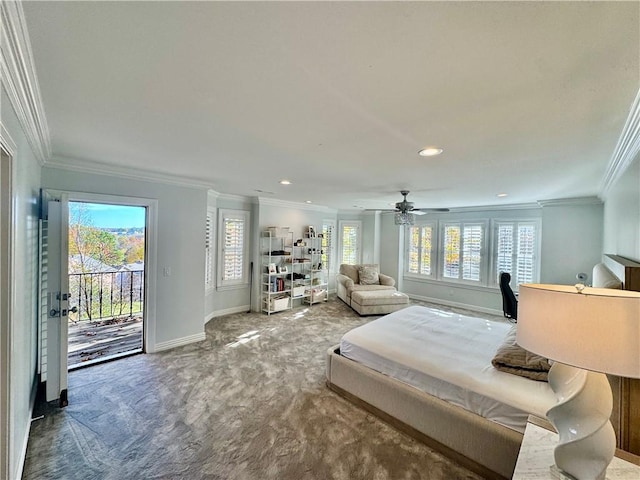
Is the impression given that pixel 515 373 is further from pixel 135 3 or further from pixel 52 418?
pixel 52 418

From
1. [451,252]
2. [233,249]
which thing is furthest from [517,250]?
[233,249]

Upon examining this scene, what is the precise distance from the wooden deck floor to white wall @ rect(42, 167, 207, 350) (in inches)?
24.3

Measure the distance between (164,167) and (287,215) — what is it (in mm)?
3174

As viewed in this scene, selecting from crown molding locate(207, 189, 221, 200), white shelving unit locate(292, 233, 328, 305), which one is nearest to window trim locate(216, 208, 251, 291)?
crown molding locate(207, 189, 221, 200)

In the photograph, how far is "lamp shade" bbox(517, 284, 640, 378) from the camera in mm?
953

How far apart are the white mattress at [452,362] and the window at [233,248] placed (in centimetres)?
330

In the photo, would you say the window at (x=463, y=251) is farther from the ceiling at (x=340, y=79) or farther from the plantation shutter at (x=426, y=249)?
the ceiling at (x=340, y=79)

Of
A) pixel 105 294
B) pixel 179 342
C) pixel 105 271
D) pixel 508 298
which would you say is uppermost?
pixel 105 271

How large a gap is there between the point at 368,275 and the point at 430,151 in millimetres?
4612

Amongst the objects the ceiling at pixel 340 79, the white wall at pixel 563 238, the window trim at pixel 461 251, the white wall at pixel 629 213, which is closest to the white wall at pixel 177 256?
the ceiling at pixel 340 79

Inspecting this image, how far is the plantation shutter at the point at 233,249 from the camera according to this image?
5.39m

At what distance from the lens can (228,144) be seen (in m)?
2.31

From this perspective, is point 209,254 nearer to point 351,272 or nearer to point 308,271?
point 308,271

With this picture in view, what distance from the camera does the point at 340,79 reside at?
1.32 metres
